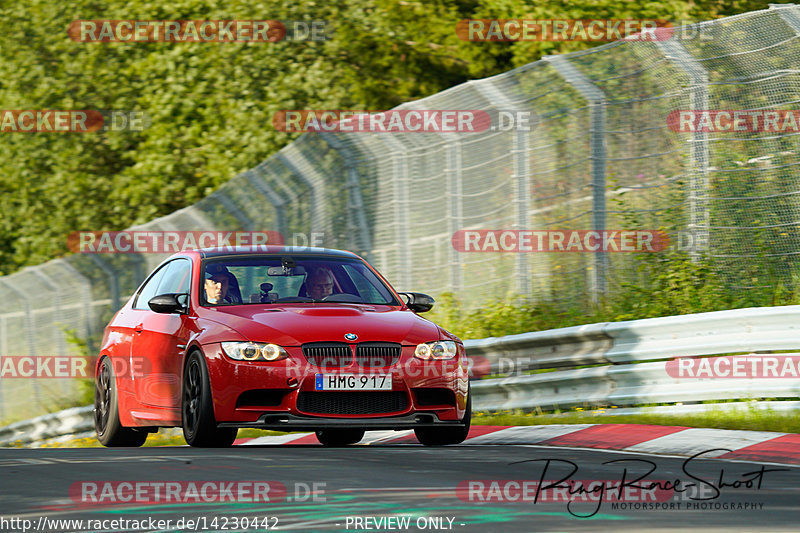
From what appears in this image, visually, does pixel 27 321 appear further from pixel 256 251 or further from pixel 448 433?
pixel 448 433

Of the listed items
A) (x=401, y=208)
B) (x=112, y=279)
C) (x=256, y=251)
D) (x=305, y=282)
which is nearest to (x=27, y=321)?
(x=112, y=279)

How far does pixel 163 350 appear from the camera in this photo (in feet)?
36.2

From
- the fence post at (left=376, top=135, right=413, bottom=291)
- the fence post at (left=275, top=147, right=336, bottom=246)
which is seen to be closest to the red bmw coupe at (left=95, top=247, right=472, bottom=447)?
the fence post at (left=376, top=135, right=413, bottom=291)

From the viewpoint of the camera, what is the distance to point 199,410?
10.2 m

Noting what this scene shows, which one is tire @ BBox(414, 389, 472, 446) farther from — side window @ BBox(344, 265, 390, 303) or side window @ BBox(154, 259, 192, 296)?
side window @ BBox(154, 259, 192, 296)

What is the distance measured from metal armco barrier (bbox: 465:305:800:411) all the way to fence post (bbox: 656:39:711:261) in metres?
1.54

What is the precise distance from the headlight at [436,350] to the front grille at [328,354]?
52cm

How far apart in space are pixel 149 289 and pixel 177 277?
0.71m

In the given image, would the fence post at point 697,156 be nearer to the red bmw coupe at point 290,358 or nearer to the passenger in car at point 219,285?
the red bmw coupe at point 290,358

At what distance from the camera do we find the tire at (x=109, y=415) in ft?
39.1

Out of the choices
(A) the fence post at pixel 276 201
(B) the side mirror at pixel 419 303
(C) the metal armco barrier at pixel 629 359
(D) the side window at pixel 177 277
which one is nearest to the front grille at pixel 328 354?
(B) the side mirror at pixel 419 303

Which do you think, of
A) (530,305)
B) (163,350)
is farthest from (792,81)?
(163,350)

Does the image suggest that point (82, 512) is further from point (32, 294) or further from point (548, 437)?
point (32, 294)

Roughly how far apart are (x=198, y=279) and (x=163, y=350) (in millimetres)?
584
